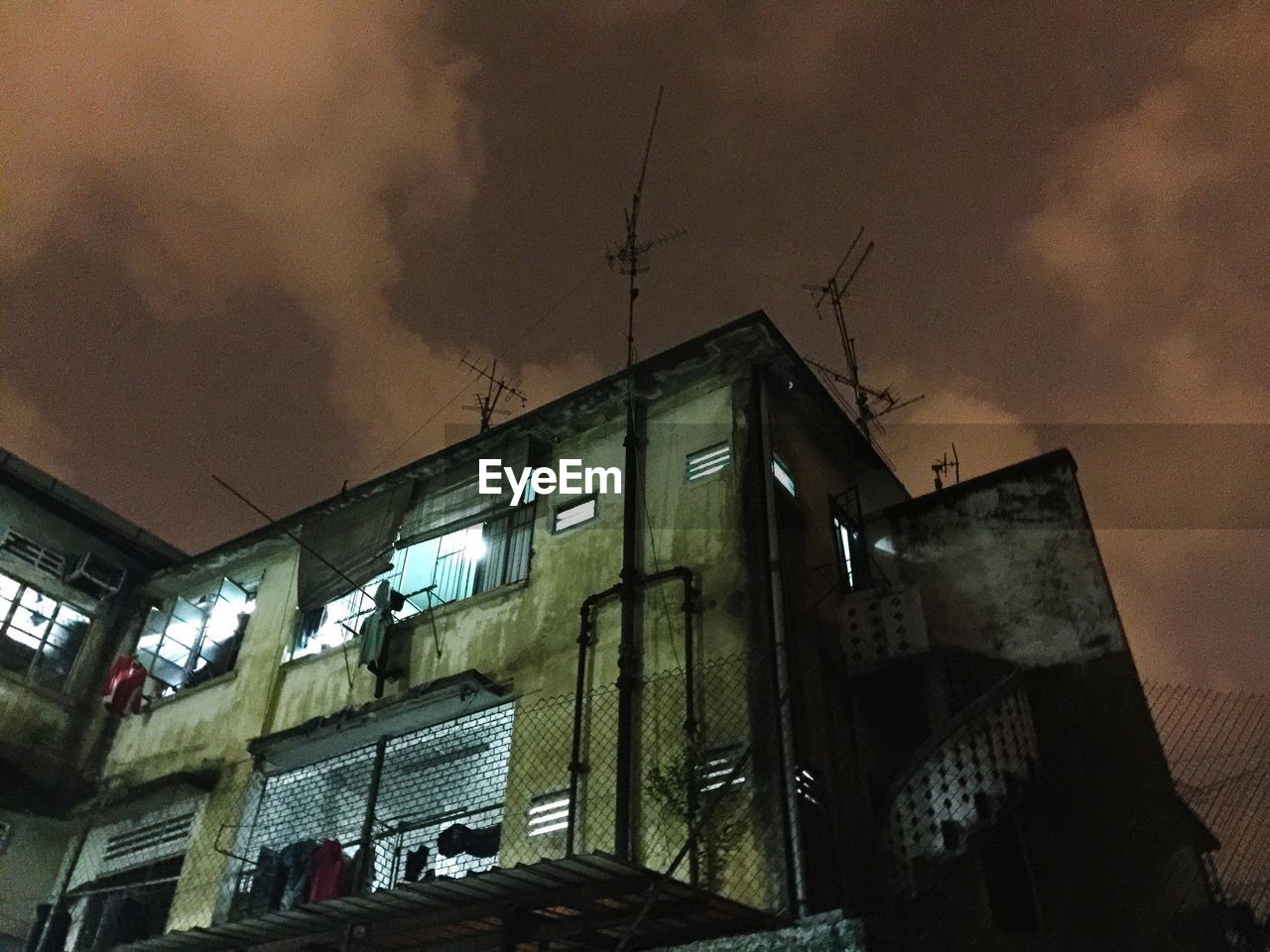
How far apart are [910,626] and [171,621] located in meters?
13.6

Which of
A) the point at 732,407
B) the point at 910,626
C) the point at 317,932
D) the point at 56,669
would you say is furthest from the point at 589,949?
the point at 56,669

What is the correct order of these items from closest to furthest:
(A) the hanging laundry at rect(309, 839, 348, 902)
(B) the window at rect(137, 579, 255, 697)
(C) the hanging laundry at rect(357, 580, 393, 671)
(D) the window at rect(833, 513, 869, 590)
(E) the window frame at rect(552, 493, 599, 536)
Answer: (A) the hanging laundry at rect(309, 839, 348, 902)
(D) the window at rect(833, 513, 869, 590)
(E) the window frame at rect(552, 493, 599, 536)
(C) the hanging laundry at rect(357, 580, 393, 671)
(B) the window at rect(137, 579, 255, 697)

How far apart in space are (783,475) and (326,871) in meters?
7.68

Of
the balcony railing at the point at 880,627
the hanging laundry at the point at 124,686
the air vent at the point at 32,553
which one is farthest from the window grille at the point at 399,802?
the air vent at the point at 32,553

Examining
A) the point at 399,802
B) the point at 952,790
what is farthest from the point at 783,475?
the point at 399,802

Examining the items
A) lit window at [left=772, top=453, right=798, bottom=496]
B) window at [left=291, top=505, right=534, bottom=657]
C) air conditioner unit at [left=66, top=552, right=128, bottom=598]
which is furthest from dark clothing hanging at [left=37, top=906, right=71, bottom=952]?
lit window at [left=772, top=453, right=798, bottom=496]

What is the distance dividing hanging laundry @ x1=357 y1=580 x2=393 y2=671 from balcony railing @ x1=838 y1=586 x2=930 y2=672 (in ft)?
21.5

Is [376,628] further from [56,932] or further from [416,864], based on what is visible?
[56,932]

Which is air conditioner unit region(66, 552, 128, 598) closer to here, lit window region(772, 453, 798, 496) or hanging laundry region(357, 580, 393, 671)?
hanging laundry region(357, 580, 393, 671)

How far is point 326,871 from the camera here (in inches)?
451

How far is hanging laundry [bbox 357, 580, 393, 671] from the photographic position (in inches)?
539

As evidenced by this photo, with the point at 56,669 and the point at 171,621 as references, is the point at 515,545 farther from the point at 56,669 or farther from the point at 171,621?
the point at 56,669

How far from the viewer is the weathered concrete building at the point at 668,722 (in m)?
9.29

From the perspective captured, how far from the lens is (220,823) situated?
1375cm
